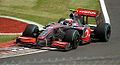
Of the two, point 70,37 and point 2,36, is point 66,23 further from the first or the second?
point 2,36

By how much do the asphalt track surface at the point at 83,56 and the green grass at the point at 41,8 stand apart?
7.75 m

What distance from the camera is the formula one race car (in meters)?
18.6

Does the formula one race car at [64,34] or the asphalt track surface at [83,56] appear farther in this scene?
the formula one race car at [64,34]

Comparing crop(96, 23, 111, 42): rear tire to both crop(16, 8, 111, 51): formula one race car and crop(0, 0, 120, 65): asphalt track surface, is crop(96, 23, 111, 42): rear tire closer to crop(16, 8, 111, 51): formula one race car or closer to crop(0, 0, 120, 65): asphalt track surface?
crop(16, 8, 111, 51): formula one race car

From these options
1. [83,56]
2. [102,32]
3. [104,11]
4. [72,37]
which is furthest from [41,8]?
[83,56]

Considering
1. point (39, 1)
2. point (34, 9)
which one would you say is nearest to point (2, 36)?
point (34, 9)

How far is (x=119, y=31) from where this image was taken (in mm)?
25297

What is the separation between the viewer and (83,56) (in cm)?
1705

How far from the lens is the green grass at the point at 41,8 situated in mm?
30331

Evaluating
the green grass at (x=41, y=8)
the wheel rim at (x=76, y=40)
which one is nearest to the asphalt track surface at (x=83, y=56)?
the wheel rim at (x=76, y=40)

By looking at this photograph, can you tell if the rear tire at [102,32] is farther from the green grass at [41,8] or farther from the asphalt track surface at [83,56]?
the green grass at [41,8]

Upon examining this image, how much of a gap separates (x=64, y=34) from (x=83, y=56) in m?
2.36

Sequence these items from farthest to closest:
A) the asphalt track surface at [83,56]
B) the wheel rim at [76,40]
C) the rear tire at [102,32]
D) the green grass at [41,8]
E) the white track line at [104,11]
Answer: the green grass at [41,8], the white track line at [104,11], the rear tire at [102,32], the wheel rim at [76,40], the asphalt track surface at [83,56]

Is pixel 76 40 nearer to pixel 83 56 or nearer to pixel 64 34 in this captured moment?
pixel 64 34
